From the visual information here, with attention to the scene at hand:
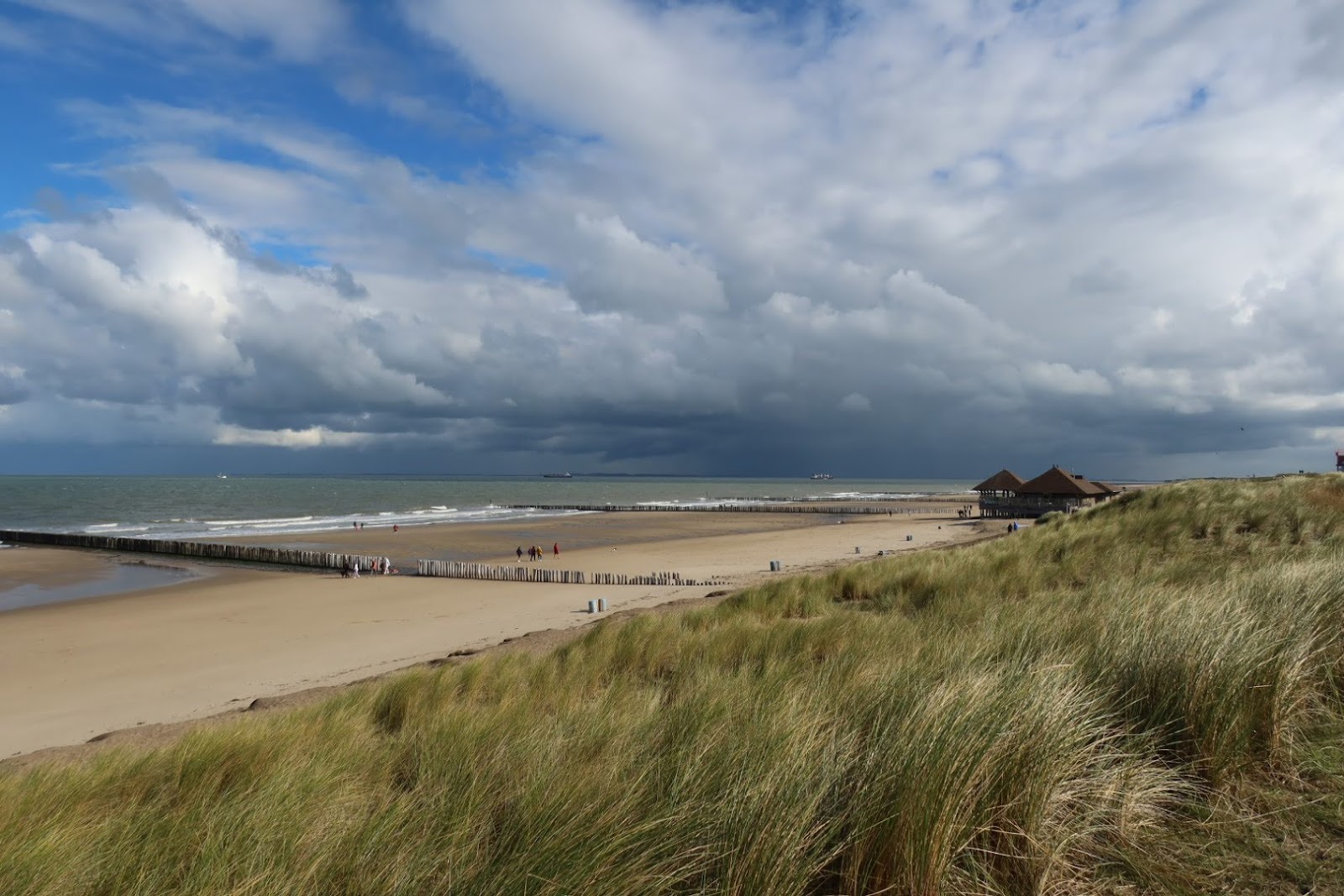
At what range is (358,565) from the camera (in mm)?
29375

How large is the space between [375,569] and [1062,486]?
39873mm

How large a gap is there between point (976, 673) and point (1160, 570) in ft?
23.0

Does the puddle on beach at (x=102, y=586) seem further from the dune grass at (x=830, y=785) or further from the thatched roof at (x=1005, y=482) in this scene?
the thatched roof at (x=1005, y=482)

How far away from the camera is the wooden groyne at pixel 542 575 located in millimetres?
23875

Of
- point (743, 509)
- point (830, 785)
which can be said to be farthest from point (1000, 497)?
point (830, 785)

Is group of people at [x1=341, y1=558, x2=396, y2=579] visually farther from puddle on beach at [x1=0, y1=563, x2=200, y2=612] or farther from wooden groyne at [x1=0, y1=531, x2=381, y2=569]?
puddle on beach at [x1=0, y1=563, x2=200, y2=612]

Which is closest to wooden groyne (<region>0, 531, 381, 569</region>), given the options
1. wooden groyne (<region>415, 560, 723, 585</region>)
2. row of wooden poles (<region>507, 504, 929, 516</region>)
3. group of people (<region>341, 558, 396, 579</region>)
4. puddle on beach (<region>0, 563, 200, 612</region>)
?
group of people (<region>341, 558, 396, 579</region>)

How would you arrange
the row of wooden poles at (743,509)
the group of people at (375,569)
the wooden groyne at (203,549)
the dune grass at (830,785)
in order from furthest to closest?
the row of wooden poles at (743,509), the wooden groyne at (203,549), the group of people at (375,569), the dune grass at (830,785)

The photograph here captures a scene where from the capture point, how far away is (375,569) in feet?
94.7

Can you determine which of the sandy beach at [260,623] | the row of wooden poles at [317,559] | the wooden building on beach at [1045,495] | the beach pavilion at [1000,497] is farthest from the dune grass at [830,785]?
the beach pavilion at [1000,497]

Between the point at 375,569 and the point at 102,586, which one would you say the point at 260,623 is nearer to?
the point at 375,569

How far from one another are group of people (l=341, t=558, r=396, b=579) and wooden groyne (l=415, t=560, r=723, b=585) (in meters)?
1.12

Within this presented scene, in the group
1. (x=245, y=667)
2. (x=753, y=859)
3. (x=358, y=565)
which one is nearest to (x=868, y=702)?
(x=753, y=859)

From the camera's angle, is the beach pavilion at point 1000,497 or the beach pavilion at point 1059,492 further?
the beach pavilion at point 1000,497
